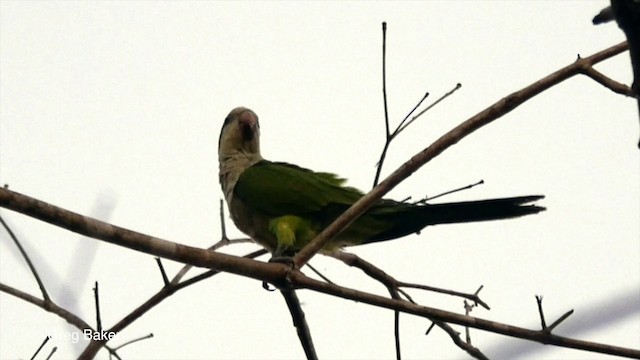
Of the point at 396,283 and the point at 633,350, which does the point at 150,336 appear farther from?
the point at 633,350

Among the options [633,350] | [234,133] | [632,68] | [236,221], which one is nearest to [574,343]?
[633,350]

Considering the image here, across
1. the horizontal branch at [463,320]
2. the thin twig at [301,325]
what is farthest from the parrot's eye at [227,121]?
the horizontal branch at [463,320]

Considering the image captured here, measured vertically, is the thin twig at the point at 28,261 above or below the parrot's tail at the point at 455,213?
below

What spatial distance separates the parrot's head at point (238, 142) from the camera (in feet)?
14.9

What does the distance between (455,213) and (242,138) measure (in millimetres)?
1977

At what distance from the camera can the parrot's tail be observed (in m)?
2.88

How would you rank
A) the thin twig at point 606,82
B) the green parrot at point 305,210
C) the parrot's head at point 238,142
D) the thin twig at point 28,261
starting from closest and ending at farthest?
the thin twig at point 606,82, the thin twig at point 28,261, the green parrot at point 305,210, the parrot's head at point 238,142

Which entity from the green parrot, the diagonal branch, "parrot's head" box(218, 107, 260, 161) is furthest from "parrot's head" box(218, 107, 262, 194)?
the diagonal branch

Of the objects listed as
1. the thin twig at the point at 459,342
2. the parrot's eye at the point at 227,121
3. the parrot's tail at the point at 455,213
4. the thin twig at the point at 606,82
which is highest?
the parrot's eye at the point at 227,121

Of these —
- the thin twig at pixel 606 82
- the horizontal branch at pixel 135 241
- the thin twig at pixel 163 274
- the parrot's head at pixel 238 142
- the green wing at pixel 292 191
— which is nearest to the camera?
the horizontal branch at pixel 135 241

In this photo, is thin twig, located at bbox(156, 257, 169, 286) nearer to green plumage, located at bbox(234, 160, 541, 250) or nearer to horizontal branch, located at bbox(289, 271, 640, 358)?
horizontal branch, located at bbox(289, 271, 640, 358)

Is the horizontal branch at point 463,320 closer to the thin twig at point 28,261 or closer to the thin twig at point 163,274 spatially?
the thin twig at point 163,274

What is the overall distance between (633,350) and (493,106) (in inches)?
32.2

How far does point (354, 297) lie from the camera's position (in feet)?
7.47
